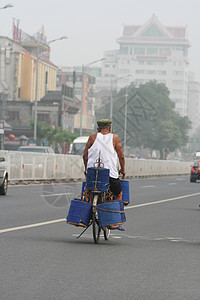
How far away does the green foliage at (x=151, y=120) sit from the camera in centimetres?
13150

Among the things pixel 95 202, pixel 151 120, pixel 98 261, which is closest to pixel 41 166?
pixel 95 202

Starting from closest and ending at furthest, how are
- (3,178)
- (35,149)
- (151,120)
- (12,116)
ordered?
(3,178) → (35,149) → (12,116) → (151,120)

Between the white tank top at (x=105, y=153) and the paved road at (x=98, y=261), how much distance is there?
3.54 feet

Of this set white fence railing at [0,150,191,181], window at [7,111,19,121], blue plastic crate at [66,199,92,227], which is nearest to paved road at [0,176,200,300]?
blue plastic crate at [66,199,92,227]

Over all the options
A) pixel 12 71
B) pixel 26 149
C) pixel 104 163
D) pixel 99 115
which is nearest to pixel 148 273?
pixel 104 163

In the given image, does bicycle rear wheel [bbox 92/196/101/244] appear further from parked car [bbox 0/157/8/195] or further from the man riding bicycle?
parked car [bbox 0/157/8/195]

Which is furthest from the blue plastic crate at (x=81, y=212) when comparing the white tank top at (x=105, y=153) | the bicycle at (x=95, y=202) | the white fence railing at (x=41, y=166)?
the white fence railing at (x=41, y=166)

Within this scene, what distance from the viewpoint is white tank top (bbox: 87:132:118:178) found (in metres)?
11.1

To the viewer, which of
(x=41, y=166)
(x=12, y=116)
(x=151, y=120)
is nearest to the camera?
(x=41, y=166)

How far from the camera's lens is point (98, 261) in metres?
9.05

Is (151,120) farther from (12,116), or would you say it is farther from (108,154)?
(108,154)

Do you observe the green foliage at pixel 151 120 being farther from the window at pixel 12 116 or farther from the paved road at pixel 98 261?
the paved road at pixel 98 261

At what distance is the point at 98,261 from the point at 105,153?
2.46 meters

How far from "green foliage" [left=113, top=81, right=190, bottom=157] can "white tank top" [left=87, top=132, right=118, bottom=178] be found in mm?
110625
